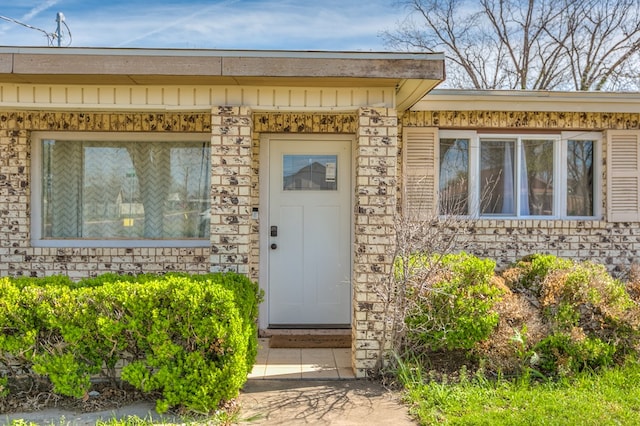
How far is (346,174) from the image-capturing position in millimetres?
6180

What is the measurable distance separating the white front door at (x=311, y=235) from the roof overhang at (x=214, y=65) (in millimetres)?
1904

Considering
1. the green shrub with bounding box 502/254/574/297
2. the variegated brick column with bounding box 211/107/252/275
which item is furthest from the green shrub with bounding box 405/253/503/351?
the variegated brick column with bounding box 211/107/252/275

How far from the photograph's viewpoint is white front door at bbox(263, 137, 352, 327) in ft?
20.3

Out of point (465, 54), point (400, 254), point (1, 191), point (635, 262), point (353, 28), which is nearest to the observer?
point (400, 254)

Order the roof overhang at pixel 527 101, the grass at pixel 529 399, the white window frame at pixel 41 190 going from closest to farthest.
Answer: the grass at pixel 529 399 → the roof overhang at pixel 527 101 → the white window frame at pixel 41 190

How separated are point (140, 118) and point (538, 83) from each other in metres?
13.2

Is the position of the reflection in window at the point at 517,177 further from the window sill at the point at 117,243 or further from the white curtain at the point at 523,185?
the window sill at the point at 117,243

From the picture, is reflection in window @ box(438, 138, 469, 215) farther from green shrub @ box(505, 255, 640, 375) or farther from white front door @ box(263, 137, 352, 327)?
green shrub @ box(505, 255, 640, 375)

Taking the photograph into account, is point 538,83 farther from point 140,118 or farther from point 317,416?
point 317,416

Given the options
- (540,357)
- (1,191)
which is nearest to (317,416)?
(540,357)

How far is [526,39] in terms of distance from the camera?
15.8 metres

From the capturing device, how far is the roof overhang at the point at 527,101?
575 centimetres

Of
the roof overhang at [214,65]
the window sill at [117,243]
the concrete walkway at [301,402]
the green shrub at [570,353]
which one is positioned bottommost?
the concrete walkway at [301,402]

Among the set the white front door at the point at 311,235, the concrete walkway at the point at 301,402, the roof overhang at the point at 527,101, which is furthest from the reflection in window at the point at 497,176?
the concrete walkway at the point at 301,402
